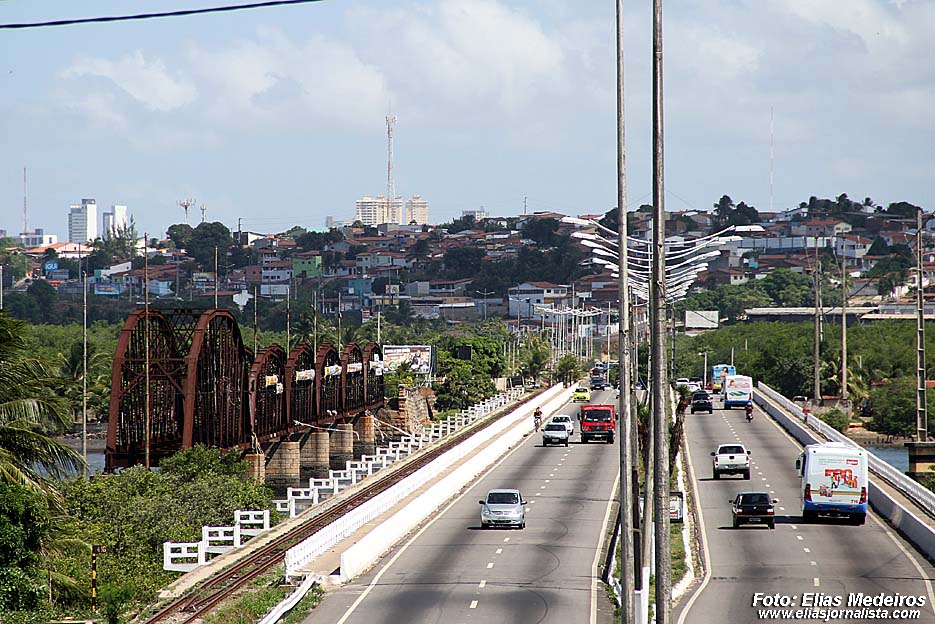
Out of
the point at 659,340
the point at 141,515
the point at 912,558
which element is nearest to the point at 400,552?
the point at 141,515

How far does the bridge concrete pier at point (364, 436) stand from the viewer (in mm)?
125812

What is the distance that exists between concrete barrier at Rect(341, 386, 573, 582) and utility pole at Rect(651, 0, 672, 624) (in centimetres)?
1550

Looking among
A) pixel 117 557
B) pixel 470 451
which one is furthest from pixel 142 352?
pixel 117 557

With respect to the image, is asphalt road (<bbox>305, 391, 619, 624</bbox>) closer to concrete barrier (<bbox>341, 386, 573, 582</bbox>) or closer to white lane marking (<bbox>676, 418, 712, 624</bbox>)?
concrete barrier (<bbox>341, 386, 573, 582</bbox>)

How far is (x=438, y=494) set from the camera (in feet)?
181

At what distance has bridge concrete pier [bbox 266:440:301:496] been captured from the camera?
312 feet

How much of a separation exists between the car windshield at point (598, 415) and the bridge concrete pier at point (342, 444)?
35.7 m

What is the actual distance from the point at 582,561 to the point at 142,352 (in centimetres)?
4080

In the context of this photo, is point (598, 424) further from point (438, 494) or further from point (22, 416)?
point (22, 416)

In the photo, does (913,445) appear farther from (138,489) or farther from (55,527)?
(55,527)

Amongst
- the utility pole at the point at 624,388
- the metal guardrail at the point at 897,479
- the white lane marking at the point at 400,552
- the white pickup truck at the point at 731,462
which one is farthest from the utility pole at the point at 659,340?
the white pickup truck at the point at 731,462

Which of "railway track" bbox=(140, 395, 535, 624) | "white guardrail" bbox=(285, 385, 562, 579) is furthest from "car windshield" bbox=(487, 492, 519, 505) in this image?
"railway track" bbox=(140, 395, 535, 624)

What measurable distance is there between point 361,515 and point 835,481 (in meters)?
16.3

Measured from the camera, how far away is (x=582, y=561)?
39.2 meters
